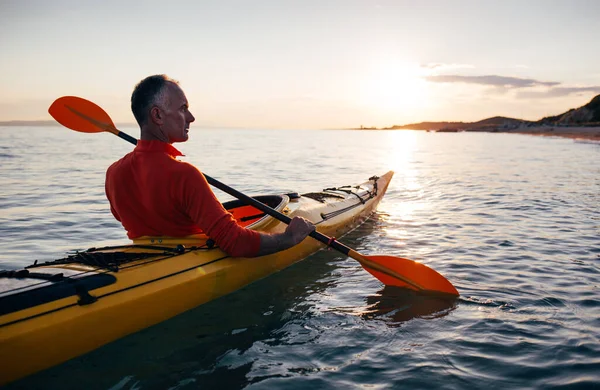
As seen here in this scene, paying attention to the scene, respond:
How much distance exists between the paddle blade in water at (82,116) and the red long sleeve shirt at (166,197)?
1.36 m

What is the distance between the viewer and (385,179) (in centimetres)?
1076

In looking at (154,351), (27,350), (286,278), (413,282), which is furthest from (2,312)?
(413,282)

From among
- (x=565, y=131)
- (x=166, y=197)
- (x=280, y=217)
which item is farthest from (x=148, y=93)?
(x=565, y=131)

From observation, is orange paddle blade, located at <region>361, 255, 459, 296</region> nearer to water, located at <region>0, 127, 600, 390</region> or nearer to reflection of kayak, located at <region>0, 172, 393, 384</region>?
water, located at <region>0, 127, 600, 390</region>

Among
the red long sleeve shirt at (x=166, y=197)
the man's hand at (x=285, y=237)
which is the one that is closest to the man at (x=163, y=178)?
the red long sleeve shirt at (x=166, y=197)

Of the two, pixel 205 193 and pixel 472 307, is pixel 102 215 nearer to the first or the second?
pixel 205 193

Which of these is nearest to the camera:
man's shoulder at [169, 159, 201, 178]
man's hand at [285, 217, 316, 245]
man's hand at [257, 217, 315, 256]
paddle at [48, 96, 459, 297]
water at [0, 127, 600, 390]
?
water at [0, 127, 600, 390]

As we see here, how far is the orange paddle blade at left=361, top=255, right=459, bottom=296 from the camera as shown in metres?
4.91

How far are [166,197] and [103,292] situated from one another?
2.83 feet

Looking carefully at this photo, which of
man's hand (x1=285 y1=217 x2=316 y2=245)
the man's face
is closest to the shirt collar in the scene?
the man's face

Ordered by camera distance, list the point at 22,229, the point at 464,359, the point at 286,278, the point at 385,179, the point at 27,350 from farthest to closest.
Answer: the point at 385,179 < the point at 22,229 < the point at 286,278 < the point at 464,359 < the point at 27,350

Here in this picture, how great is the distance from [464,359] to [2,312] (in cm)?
334

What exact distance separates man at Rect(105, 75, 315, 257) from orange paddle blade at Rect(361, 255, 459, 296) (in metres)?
1.81

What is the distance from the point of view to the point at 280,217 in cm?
493
